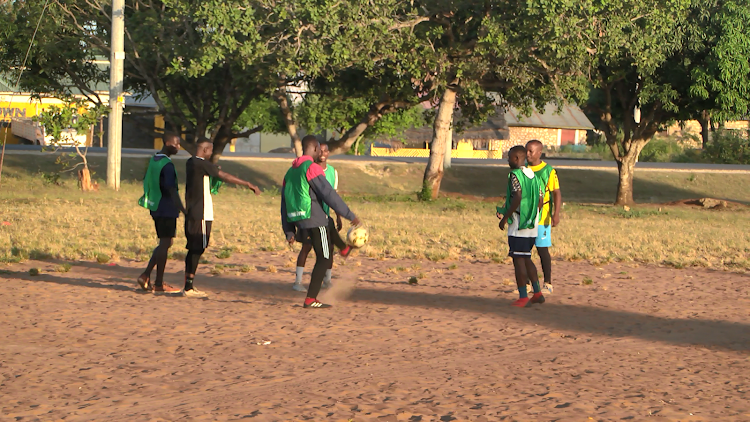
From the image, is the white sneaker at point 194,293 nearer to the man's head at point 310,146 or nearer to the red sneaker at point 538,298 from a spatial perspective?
the man's head at point 310,146

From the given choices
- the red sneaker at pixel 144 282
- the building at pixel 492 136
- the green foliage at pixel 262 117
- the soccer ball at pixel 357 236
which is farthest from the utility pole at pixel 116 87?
the building at pixel 492 136

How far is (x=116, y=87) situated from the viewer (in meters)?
23.9

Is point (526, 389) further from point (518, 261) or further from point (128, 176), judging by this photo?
point (128, 176)

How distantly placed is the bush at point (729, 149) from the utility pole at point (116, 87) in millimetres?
33993

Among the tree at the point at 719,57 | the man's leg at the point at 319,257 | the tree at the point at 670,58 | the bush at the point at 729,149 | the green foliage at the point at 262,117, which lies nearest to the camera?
the man's leg at the point at 319,257

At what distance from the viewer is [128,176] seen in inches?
1220

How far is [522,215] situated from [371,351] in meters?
2.78

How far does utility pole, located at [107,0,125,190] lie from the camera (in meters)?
23.2

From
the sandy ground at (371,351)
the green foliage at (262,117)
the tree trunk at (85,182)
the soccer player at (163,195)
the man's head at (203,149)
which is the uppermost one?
the green foliage at (262,117)

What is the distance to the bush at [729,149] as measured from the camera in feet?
156

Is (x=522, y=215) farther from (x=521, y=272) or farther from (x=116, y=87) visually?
(x=116, y=87)

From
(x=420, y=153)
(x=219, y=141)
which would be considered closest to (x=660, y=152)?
(x=420, y=153)

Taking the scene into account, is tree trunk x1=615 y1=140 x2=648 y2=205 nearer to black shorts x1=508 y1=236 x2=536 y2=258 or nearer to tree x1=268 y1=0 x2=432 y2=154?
tree x1=268 y1=0 x2=432 y2=154

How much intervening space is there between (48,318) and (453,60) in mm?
17108
